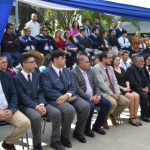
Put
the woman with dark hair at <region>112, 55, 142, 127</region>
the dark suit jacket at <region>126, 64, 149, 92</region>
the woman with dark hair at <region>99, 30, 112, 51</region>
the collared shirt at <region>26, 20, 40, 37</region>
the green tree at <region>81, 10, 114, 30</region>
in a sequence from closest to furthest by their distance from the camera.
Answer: the woman with dark hair at <region>112, 55, 142, 127</region> < the dark suit jacket at <region>126, 64, 149, 92</region> < the collared shirt at <region>26, 20, 40, 37</region> < the woman with dark hair at <region>99, 30, 112, 51</region> < the green tree at <region>81, 10, 114, 30</region>

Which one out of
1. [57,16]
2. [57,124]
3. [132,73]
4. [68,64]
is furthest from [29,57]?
[57,16]

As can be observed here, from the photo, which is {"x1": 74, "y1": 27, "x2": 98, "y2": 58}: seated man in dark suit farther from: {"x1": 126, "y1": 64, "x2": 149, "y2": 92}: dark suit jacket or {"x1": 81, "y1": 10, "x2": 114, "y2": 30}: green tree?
{"x1": 81, "y1": 10, "x2": 114, "y2": 30}: green tree

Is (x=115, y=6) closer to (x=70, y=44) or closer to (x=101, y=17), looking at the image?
(x=70, y=44)

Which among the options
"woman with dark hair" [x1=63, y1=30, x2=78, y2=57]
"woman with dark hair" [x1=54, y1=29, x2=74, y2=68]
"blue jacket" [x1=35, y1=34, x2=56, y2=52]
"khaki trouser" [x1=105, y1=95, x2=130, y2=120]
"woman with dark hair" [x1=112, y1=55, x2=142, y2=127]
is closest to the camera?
"khaki trouser" [x1=105, y1=95, x2=130, y2=120]

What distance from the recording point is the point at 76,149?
12.4 feet

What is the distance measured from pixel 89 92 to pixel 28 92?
130 centimetres

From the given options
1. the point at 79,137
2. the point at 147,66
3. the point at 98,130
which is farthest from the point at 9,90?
the point at 147,66

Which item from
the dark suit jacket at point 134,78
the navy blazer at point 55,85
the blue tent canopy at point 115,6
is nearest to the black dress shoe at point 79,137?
the navy blazer at point 55,85

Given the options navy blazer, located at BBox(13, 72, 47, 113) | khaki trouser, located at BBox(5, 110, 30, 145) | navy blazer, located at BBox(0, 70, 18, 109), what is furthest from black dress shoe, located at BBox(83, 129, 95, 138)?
navy blazer, located at BBox(0, 70, 18, 109)

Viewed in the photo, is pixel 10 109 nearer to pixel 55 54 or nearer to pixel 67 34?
pixel 55 54

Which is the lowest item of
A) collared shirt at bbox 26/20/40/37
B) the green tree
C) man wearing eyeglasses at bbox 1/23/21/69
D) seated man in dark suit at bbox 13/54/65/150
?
seated man in dark suit at bbox 13/54/65/150

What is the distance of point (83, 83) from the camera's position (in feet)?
15.1

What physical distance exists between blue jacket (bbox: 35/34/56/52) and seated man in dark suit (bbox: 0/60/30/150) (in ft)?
13.7

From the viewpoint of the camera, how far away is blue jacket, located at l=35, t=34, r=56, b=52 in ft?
25.1
